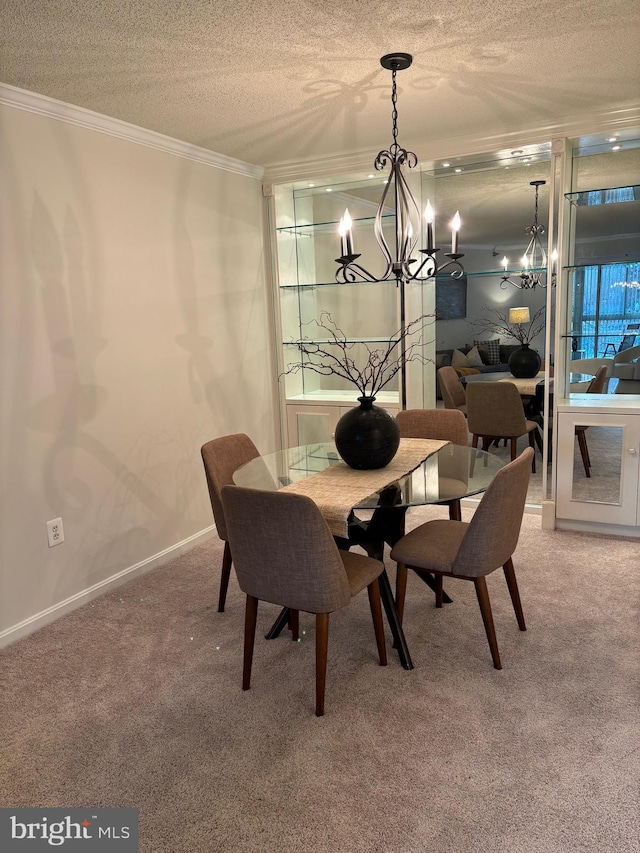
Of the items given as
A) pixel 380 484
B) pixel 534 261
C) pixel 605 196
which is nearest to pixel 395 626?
pixel 380 484

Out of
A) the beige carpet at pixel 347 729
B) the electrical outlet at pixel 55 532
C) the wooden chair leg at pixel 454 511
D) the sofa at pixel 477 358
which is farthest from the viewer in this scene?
the sofa at pixel 477 358

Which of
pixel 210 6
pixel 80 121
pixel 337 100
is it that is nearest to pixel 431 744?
pixel 210 6

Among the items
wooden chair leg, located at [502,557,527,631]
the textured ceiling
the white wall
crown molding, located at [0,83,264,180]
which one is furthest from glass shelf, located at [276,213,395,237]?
wooden chair leg, located at [502,557,527,631]

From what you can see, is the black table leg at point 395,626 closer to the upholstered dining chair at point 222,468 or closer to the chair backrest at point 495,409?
the upholstered dining chair at point 222,468

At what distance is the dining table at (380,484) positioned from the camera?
227 centimetres

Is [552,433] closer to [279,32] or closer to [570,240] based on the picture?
[570,240]

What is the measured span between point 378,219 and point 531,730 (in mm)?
1919

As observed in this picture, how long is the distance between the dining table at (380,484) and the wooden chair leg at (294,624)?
3 centimetres

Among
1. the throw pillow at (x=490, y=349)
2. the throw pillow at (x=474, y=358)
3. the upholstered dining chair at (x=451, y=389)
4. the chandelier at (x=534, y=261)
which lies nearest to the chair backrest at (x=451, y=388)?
the upholstered dining chair at (x=451, y=389)

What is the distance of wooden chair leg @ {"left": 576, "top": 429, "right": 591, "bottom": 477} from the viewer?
362cm

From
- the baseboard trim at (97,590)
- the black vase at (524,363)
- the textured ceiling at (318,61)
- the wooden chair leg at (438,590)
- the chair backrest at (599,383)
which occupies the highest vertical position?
the textured ceiling at (318,61)

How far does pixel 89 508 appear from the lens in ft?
10.2

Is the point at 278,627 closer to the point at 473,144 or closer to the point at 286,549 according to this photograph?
the point at 286,549

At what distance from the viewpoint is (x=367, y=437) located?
8.34ft
